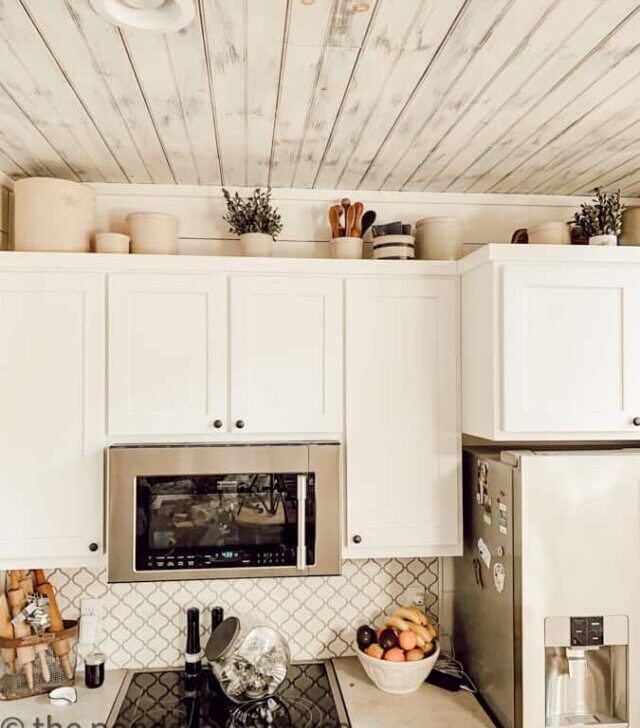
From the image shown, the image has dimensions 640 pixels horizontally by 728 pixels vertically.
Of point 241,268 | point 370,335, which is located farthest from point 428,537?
point 241,268

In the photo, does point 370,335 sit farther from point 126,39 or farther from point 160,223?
point 126,39

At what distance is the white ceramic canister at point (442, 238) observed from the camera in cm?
232

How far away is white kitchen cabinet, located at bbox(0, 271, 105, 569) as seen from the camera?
2.03m

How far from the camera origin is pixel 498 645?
78.1 inches

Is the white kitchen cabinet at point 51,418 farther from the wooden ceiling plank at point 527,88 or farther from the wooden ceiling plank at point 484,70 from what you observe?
the wooden ceiling plank at point 527,88

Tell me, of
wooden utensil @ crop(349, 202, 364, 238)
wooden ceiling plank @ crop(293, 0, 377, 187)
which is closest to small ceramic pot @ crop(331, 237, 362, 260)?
wooden utensil @ crop(349, 202, 364, 238)

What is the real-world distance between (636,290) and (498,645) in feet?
3.71

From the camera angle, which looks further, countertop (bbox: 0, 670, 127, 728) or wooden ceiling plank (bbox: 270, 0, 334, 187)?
countertop (bbox: 0, 670, 127, 728)

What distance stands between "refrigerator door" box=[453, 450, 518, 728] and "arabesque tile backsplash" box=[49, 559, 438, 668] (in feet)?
0.84

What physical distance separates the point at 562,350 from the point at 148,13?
1.40m

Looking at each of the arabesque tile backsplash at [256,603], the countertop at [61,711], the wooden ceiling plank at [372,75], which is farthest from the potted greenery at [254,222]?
the countertop at [61,711]

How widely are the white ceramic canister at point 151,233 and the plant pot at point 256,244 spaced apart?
0.79 feet

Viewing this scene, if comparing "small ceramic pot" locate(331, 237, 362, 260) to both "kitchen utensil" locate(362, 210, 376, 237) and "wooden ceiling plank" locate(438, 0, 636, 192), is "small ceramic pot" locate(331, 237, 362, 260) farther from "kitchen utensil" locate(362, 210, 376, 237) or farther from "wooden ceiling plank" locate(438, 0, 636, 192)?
"wooden ceiling plank" locate(438, 0, 636, 192)

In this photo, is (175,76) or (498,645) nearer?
(175,76)
